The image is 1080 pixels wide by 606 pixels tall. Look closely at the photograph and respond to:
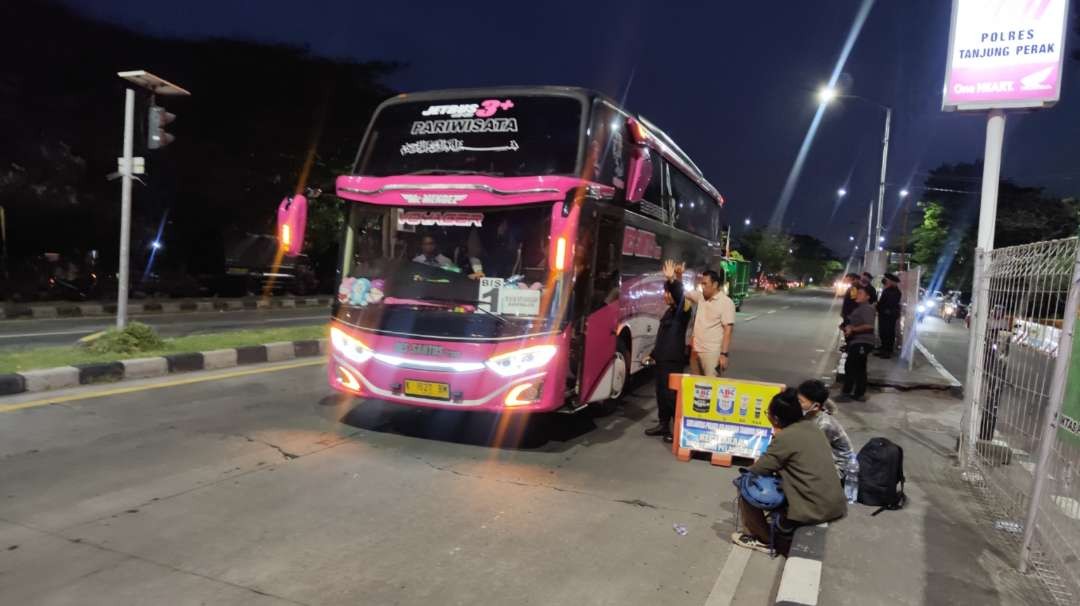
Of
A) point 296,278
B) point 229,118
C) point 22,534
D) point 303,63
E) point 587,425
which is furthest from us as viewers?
point 296,278

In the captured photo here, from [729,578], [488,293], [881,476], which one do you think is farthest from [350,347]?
[881,476]

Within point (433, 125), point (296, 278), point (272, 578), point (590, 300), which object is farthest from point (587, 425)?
point (296, 278)

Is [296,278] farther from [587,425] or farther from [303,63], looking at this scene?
[587,425]

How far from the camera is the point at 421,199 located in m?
6.43

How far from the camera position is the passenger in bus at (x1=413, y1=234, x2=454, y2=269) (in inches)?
256

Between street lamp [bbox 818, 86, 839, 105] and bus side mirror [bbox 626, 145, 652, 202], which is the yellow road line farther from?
street lamp [bbox 818, 86, 839, 105]

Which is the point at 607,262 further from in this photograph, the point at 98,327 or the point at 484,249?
the point at 98,327

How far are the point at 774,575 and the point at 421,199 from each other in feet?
14.2

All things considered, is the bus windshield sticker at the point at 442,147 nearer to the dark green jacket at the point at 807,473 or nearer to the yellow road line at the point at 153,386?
the dark green jacket at the point at 807,473

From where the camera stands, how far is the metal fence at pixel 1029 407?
12.8 feet

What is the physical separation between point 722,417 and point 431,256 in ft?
10.3

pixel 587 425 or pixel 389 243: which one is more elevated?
A: pixel 389 243

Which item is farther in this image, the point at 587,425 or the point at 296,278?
the point at 296,278

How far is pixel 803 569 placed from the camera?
12.6 feet
